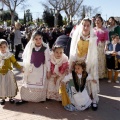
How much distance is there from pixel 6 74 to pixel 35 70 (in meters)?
0.60

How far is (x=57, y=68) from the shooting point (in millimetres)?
4840

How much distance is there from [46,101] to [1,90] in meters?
0.94

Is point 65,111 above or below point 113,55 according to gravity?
below

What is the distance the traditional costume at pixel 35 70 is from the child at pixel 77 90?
0.48 m

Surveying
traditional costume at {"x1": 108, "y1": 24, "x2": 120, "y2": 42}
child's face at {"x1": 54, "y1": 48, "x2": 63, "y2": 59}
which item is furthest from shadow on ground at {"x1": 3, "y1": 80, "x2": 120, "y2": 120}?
traditional costume at {"x1": 108, "y1": 24, "x2": 120, "y2": 42}

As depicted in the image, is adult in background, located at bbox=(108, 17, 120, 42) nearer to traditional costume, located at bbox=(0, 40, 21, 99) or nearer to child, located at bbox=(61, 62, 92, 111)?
child, located at bbox=(61, 62, 92, 111)

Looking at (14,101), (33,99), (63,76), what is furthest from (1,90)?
(63,76)

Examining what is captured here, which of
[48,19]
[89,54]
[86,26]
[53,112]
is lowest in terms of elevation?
[53,112]

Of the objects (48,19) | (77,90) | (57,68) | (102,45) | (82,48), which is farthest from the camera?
(48,19)

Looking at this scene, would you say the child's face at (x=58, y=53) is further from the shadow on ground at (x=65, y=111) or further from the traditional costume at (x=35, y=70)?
the shadow on ground at (x=65, y=111)

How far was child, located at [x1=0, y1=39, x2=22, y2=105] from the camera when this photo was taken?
482 centimetres

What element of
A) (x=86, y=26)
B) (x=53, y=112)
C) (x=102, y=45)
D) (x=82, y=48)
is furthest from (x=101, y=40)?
(x=53, y=112)

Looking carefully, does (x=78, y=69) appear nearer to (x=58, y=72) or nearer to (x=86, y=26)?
(x=58, y=72)

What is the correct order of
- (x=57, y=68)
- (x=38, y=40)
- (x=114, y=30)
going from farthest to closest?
1. (x=114, y=30)
2. (x=57, y=68)
3. (x=38, y=40)
